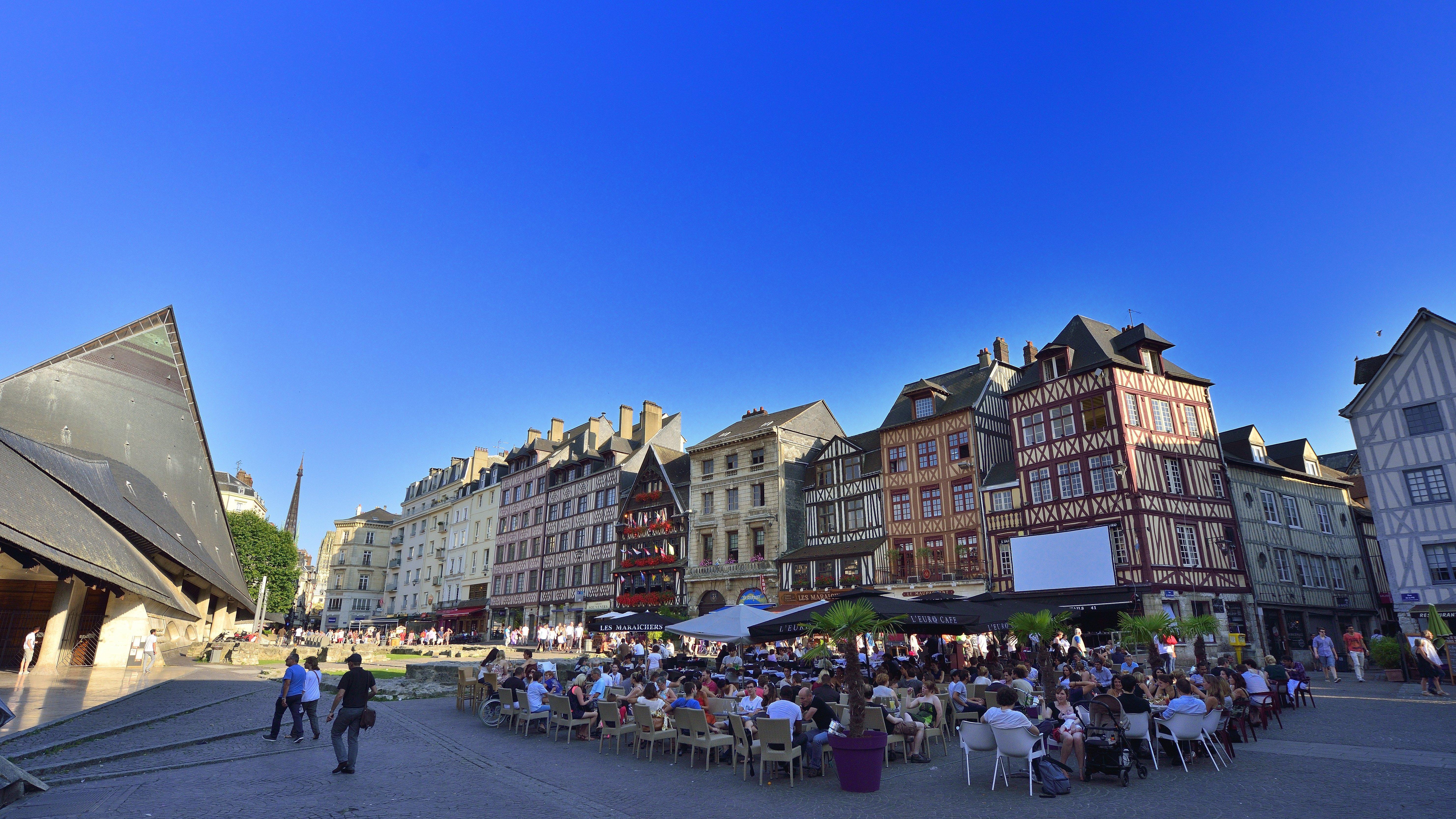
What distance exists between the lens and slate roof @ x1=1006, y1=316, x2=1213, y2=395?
27094mm

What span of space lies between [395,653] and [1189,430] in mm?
32661

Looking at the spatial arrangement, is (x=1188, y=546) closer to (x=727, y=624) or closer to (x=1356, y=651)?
(x=1356, y=651)

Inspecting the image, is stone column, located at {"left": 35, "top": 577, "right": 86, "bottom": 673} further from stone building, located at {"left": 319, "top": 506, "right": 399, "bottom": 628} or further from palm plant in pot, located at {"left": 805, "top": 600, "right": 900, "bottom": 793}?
stone building, located at {"left": 319, "top": 506, "right": 399, "bottom": 628}

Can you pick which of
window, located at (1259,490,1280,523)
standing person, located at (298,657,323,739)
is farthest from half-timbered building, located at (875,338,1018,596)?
standing person, located at (298,657,323,739)

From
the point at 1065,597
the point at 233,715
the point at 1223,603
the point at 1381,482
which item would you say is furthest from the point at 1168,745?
the point at 1381,482

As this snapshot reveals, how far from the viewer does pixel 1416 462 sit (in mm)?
23453

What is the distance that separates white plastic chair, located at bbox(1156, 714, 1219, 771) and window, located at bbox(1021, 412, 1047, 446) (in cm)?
2091

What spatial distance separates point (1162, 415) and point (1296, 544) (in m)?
7.68

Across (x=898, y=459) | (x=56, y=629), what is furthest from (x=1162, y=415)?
(x=56, y=629)

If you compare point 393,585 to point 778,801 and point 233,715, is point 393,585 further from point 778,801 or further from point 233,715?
point 778,801

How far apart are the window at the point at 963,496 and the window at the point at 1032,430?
2.51m

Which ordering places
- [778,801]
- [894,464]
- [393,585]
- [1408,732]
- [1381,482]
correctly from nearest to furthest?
[778,801] → [1408,732] → [1381,482] → [894,464] → [393,585]

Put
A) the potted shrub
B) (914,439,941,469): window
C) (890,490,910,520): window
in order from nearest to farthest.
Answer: the potted shrub < (914,439,941,469): window < (890,490,910,520): window

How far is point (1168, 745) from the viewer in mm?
8773
